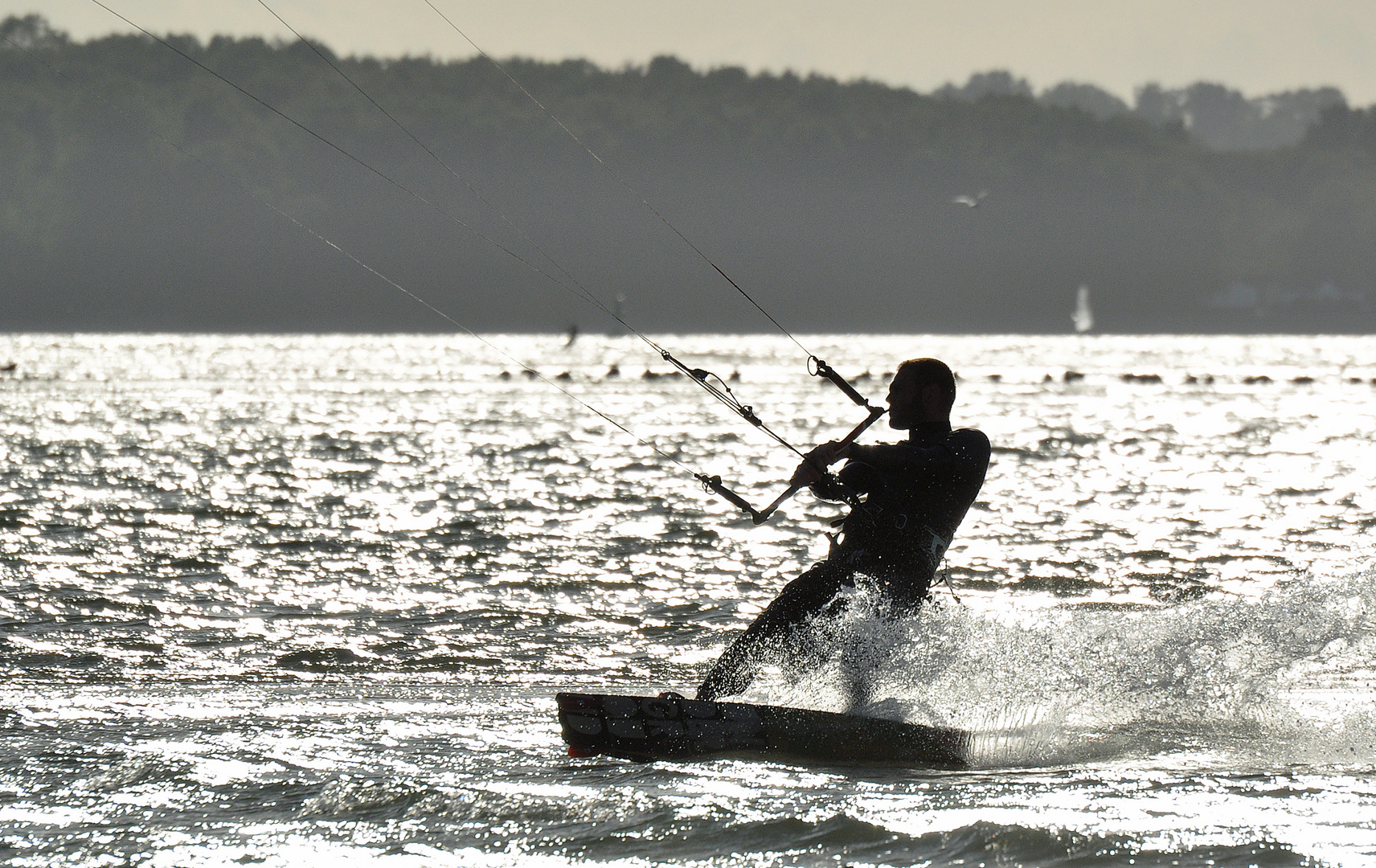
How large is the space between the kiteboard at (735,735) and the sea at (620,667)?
142mm

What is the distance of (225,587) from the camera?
14.3m

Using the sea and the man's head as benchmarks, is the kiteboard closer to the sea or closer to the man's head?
the sea

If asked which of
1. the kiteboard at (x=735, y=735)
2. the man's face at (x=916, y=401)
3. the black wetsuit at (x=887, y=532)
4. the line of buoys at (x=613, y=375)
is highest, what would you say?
the line of buoys at (x=613, y=375)

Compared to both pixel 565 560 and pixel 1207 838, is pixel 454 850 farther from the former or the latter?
pixel 565 560

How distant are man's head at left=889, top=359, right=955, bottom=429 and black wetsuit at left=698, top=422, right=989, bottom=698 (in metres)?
0.07

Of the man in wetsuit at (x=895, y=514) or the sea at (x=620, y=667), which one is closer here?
the sea at (x=620, y=667)

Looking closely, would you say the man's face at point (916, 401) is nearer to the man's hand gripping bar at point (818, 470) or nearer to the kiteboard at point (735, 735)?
the man's hand gripping bar at point (818, 470)

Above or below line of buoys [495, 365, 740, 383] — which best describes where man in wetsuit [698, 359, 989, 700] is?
below

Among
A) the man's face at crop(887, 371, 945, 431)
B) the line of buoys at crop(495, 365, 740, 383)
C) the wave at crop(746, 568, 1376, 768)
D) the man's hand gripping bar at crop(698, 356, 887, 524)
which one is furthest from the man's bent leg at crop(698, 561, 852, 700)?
the line of buoys at crop(495, 365, 740, 383)

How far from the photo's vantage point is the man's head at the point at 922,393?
26.1 feet

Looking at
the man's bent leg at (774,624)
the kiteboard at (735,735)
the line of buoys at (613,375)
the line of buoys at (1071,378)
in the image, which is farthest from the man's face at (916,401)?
the line of buoys at (1071,378)

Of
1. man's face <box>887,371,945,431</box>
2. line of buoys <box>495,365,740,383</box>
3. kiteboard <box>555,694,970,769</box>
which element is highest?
line of buoys <box>495,365,740,383</box>

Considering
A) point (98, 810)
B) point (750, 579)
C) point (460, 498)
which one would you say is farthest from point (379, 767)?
point (460, 498)

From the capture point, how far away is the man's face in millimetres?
7969
